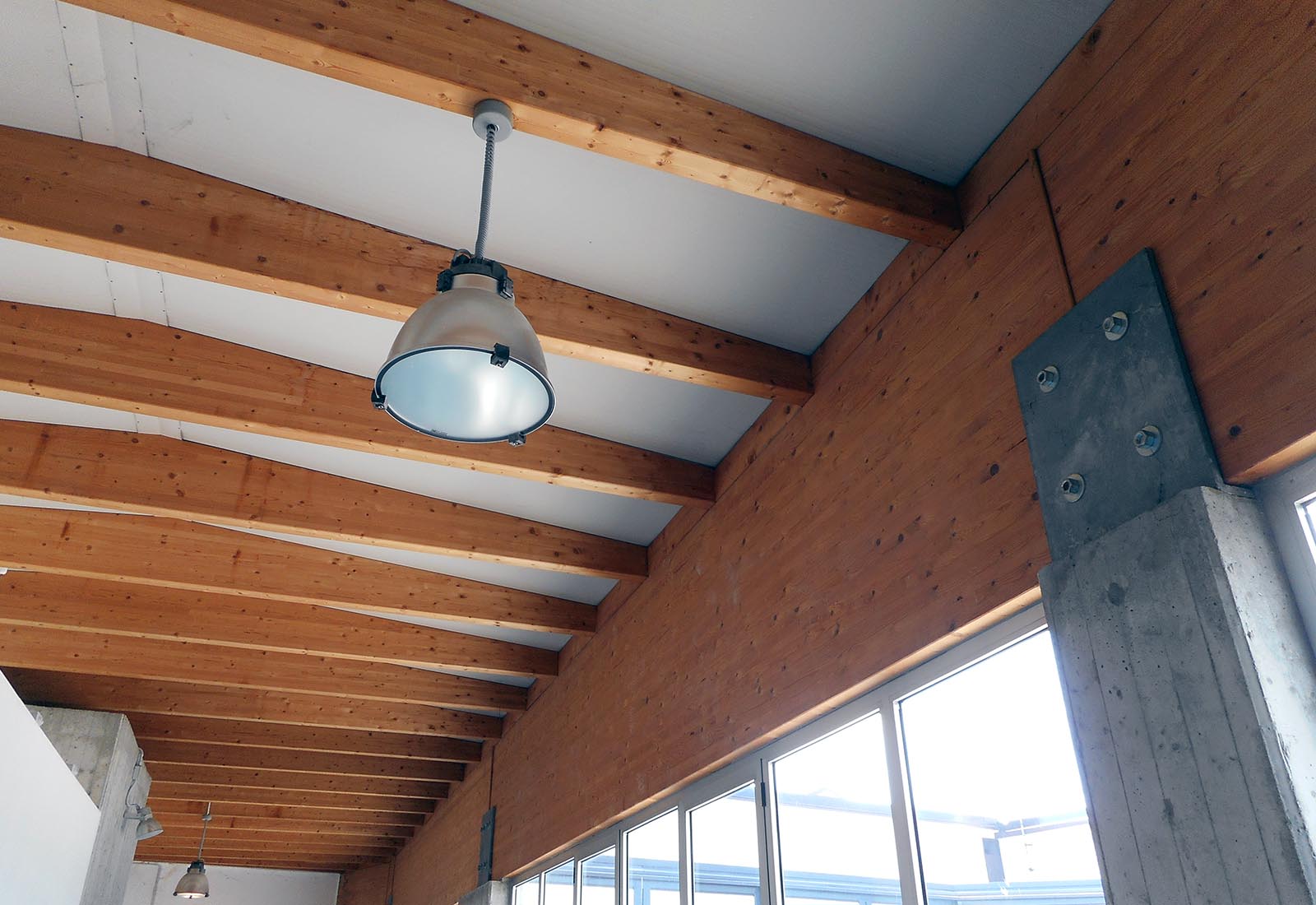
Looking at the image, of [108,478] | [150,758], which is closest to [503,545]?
[108,478]

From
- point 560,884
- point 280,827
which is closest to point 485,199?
point 560,884

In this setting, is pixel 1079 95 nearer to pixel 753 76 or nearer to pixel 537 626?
pixel 753 76

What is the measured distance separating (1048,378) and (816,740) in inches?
62.5

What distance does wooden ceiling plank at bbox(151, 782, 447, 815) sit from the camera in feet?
32.6

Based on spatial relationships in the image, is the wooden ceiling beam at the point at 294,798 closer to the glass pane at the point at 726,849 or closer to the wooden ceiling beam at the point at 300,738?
the wooden ceiling beam at the point at 300,738

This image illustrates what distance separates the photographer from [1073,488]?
7.37 feet

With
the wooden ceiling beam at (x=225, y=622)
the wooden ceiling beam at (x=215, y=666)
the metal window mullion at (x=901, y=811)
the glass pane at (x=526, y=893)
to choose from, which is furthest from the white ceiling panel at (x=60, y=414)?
the glass pane at (x=526, y=893)

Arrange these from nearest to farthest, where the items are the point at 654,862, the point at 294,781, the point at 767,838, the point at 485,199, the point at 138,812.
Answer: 1. the point at 485,199
2. the point at 767,838
3. the point at 654,862
4. the point at 138,812
5. the point at 294,781

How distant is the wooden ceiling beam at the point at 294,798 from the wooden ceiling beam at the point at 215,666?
322 cm

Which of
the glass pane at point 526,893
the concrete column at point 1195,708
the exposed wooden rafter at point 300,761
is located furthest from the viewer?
the exposed wooden rafter at point 300,761

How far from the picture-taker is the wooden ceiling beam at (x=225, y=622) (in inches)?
230

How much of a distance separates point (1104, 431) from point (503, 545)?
3428 millimetres

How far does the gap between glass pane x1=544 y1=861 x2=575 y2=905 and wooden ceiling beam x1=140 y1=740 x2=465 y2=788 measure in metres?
2.96

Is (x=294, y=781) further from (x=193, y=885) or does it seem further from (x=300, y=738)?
(x=193, y=885)
